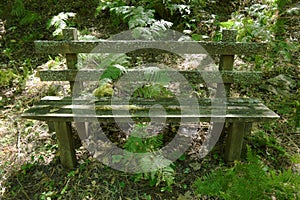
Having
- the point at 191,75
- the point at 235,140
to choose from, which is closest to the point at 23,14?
the point at 191,75

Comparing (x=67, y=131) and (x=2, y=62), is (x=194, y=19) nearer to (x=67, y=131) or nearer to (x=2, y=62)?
(x=67, y=131)

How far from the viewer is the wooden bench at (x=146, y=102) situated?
110 inches

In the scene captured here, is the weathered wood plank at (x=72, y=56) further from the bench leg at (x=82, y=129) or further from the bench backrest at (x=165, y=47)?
the bench leg at (x=82, y=129)

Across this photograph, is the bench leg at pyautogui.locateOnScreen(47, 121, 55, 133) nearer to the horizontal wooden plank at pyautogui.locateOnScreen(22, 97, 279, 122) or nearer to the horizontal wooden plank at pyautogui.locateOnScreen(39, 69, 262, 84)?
the horizontal wooden plank at pyautogui.locateOnScreen(22, 97, 279, 122)

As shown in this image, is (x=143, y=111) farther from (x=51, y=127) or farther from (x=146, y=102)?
(x=51, y=127)

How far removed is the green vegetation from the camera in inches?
107

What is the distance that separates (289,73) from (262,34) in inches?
33.0

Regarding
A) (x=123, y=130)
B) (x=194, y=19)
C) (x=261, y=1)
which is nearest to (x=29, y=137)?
(x=123, y=130)

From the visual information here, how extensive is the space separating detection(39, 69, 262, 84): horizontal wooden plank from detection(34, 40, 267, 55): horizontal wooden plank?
0.26 metres

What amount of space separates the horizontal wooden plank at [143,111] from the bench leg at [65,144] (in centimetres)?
14

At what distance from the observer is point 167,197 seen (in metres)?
2.78

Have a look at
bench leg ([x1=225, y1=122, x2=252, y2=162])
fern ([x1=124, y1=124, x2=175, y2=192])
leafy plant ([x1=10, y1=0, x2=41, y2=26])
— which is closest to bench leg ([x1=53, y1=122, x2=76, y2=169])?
fern ([x1=124, y1=124, x2=175, y2=192])

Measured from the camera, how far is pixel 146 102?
313 cm

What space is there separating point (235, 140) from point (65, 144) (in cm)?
192
